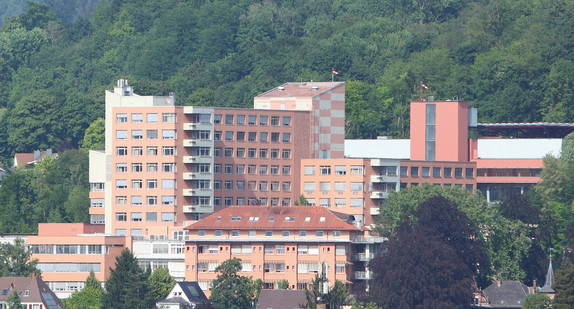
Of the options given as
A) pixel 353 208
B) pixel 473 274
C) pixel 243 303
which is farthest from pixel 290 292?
pixel 353 208

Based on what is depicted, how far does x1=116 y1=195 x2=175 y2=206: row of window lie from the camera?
544 ft

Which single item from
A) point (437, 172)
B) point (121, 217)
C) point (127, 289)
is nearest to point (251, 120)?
point (121, 217)

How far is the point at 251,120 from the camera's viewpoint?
172 metres

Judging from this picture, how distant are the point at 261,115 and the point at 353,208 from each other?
43.5 ft

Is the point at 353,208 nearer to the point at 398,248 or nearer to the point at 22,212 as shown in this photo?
the point at 398,248

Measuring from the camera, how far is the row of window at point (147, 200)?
165875 mm

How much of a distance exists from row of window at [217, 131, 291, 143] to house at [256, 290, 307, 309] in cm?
2922

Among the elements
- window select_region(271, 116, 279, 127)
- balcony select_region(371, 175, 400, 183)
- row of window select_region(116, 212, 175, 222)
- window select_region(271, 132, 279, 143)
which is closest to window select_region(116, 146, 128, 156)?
row of window select_region(116, 212, 175, 222)

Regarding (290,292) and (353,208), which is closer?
Answer: (290,292)

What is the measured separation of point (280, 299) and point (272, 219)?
43.5 ft

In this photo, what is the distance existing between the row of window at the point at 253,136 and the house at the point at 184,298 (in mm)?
26706

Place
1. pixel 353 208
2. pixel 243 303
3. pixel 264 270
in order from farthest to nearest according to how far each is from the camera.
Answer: pixel 353 208 < pixel 264 270 < pixel 243 303

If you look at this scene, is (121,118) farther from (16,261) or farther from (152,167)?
(16,261)

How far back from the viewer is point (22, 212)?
187500 millimetres
